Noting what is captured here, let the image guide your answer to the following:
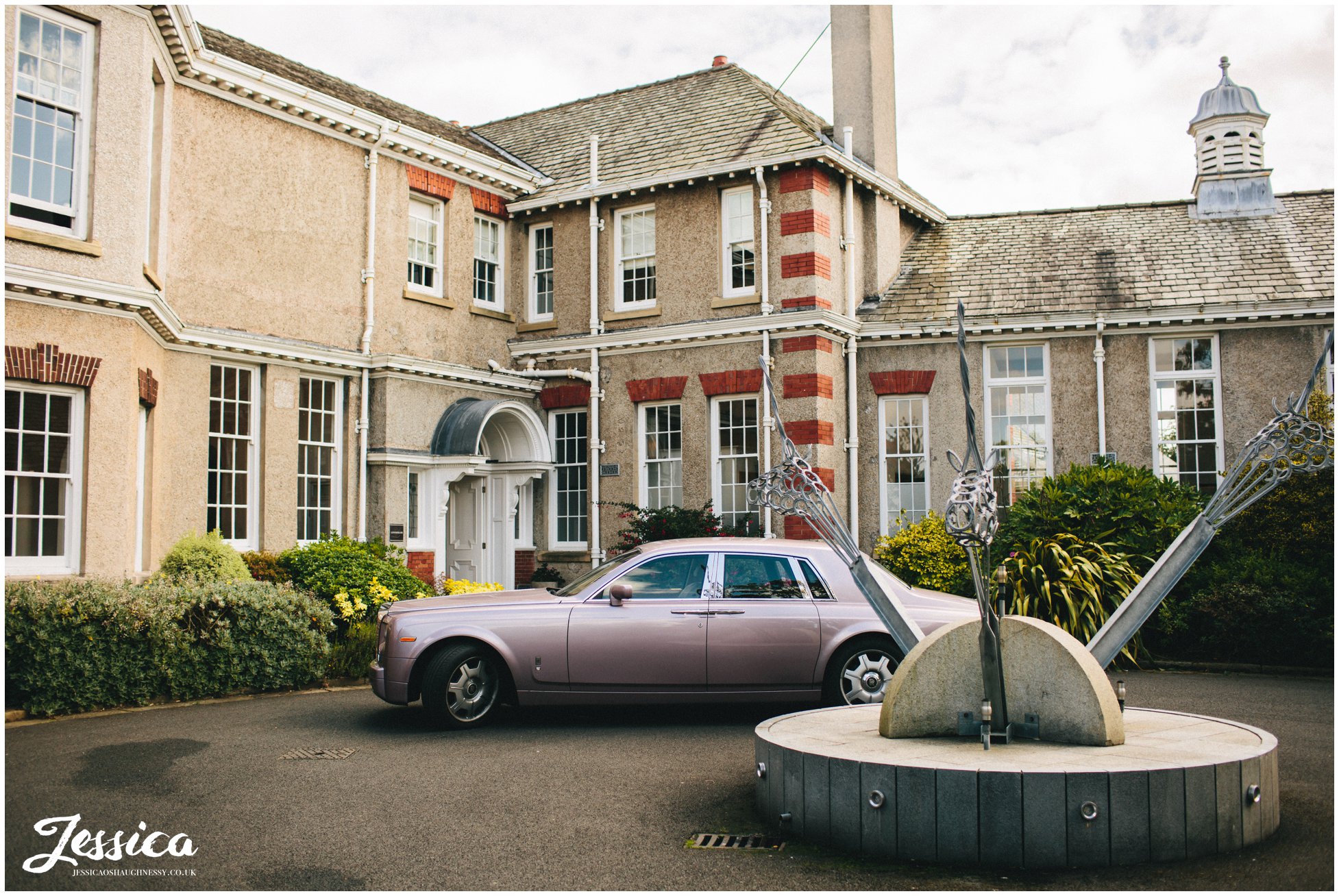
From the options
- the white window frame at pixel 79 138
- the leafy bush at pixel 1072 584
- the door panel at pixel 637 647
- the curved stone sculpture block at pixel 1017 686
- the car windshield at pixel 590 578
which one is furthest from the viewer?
the leafy bush at pixel 1072 584

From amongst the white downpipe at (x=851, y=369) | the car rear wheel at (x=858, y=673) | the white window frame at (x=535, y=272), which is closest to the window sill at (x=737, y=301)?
the white downpipe at (x=851, y=369)

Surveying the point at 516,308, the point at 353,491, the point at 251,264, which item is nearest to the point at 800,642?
the point at 353,491

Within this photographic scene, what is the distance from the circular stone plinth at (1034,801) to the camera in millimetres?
5301

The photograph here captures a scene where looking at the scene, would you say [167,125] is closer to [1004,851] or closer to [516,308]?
[516,308]

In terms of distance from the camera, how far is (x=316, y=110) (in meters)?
15.2

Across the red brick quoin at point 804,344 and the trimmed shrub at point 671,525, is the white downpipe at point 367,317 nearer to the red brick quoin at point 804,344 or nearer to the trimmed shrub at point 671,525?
the trimmed shrub at point 671,525

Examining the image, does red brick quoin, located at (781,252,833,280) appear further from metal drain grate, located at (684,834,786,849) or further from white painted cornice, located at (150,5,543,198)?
metal drain grate, located at (684,834,786,849)

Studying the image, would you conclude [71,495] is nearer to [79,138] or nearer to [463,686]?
[79,138]

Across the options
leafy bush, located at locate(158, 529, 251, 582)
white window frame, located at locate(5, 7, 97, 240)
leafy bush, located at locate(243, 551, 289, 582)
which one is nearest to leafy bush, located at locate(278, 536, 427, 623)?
leafy bush, located at locate(243, 551, 289, 582)

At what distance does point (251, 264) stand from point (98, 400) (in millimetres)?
3924

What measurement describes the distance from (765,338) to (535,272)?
16.3 ft

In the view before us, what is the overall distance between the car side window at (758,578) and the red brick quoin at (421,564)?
7637 mm

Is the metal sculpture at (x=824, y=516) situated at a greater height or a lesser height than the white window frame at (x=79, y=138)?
lesser

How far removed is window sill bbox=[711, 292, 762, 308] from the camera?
16766mm
